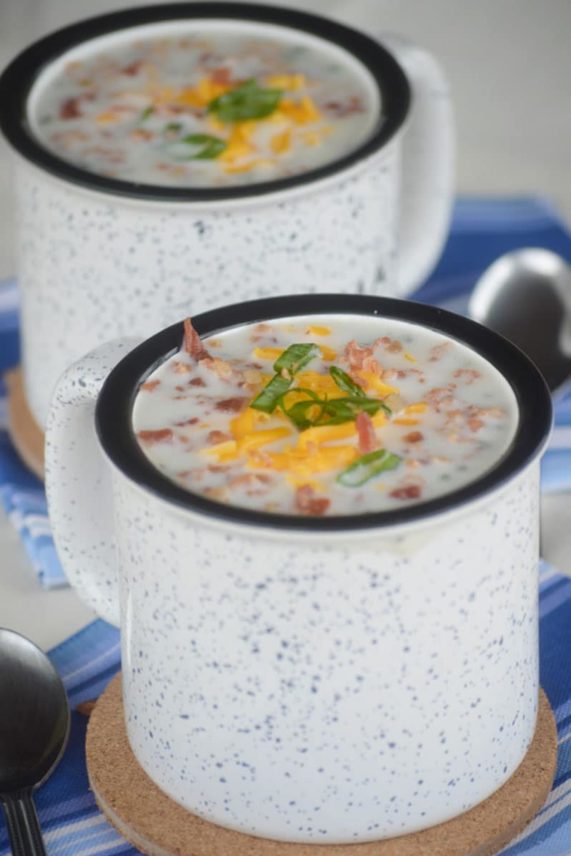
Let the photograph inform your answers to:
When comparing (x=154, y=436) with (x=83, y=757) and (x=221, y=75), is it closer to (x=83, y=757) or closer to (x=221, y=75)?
(x=83, y=757)

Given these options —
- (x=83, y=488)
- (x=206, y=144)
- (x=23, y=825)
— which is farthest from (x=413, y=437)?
(x=206, y=144)

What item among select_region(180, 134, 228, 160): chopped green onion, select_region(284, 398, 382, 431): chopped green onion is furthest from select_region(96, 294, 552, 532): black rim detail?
select_region(180, 134, 228, 160): chopped green onion

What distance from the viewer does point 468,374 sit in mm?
1408

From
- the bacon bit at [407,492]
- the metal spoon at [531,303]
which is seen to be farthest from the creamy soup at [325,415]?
the metal spoon at [531,303]

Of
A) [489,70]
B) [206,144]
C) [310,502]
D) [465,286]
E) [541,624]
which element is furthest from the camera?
[489,70]

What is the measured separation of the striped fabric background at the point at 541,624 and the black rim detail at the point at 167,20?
1.18 feet

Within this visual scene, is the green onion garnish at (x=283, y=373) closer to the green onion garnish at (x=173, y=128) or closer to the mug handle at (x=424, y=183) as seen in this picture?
the green onion garnish at (x=173, y=128)

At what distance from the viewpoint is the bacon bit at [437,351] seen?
143 cm

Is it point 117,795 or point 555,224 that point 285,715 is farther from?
point 555,224

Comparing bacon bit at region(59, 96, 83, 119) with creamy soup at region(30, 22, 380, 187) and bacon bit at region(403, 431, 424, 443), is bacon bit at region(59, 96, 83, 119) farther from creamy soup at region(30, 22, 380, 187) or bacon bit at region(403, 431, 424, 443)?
bacon bit at region(403, 431, 424, 443)

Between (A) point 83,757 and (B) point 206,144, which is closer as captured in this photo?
(A) point 83,757

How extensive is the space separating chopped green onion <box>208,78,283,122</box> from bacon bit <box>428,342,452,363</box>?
53 cm

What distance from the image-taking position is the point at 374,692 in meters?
1.28

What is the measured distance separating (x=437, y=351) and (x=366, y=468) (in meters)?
0.20
